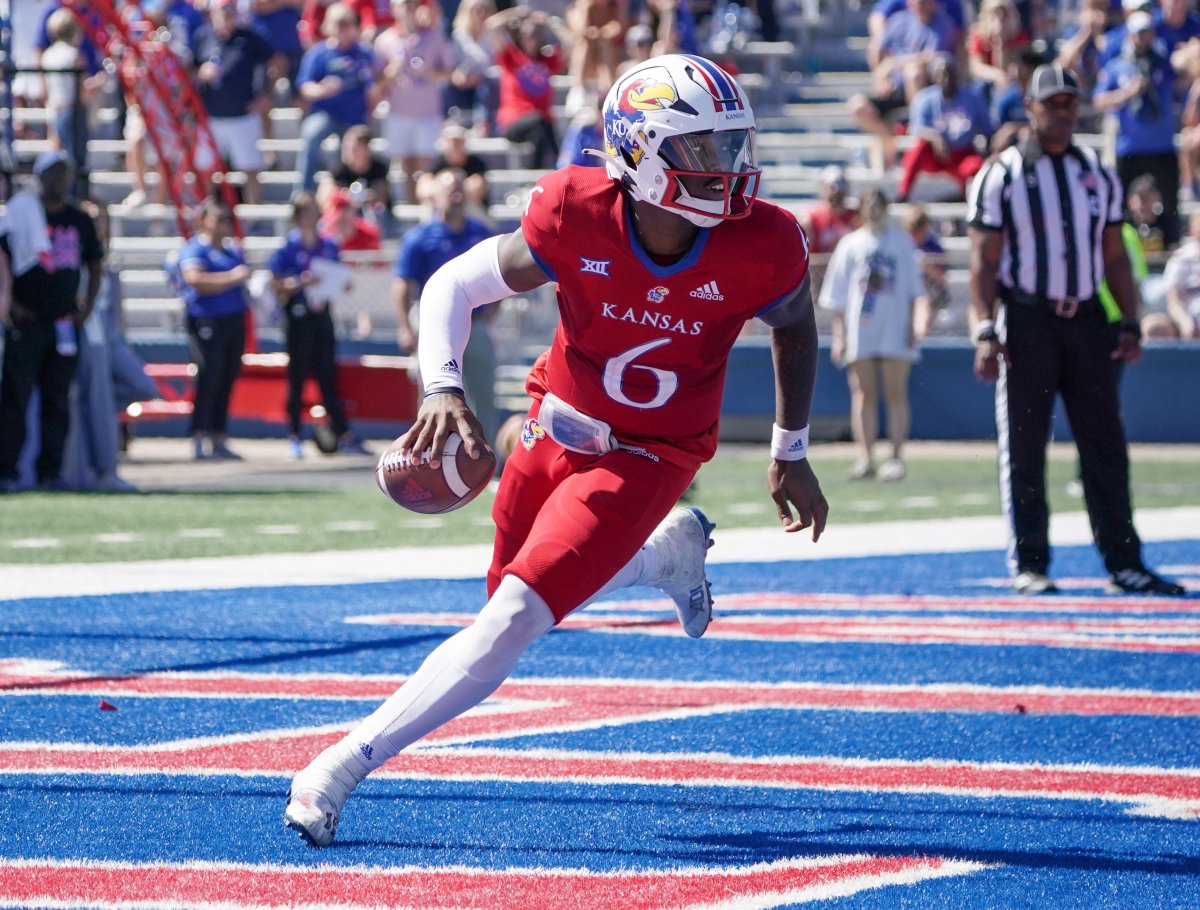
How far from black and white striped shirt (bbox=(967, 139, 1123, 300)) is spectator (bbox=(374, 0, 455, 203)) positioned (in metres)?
13.2

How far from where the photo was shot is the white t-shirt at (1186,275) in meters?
18.2

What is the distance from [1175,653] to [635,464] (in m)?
3.49

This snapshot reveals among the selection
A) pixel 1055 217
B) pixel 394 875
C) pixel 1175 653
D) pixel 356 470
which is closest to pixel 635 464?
pixel 394 875

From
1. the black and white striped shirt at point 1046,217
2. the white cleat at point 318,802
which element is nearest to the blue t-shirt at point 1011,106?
the black and white striped shirt at point 1046,217

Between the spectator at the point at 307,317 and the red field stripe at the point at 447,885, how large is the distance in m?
13.6

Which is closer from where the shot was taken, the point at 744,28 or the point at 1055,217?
the point at 1055,217

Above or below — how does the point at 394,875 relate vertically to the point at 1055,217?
below

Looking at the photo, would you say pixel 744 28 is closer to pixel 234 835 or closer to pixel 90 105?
pixel 90 105

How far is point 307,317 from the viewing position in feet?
58.5

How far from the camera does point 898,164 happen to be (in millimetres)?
21344

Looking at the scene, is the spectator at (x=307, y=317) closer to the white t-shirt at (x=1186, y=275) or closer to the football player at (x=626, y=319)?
the white t-shirt at (x=1186, y=275)

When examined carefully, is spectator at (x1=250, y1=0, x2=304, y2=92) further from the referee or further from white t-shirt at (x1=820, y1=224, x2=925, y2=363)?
the referee

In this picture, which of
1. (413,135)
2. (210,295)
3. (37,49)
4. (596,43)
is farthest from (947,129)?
(37,49)

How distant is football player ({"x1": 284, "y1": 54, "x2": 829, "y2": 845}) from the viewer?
15.6 feet
